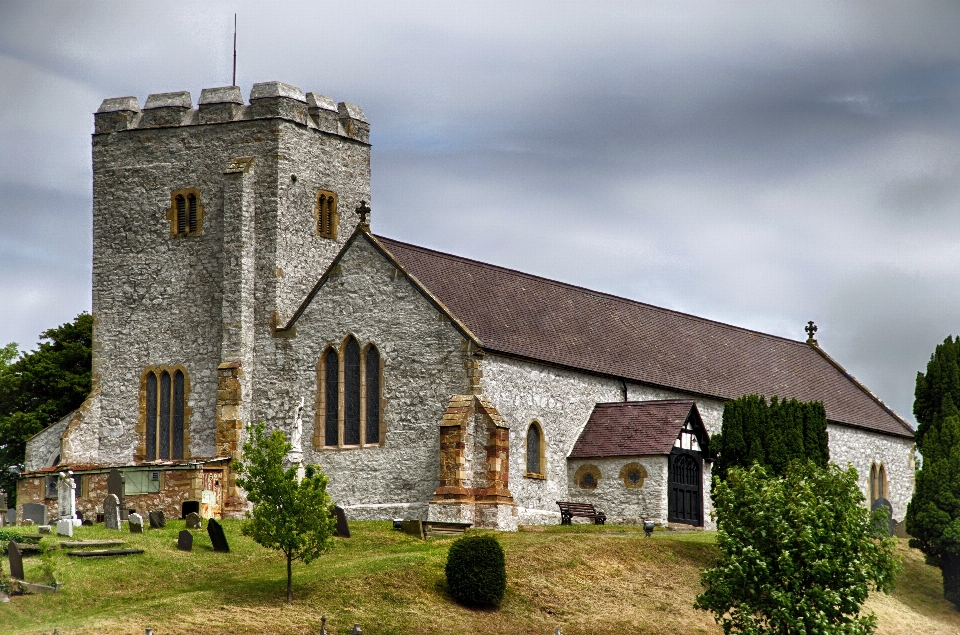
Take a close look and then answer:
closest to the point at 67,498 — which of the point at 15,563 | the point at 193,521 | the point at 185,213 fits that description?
the point at 193,521

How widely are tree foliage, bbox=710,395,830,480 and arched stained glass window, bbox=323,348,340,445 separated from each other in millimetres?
12293

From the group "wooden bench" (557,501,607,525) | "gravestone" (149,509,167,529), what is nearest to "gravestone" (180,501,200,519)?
"gravestone" (149,509,167,529)

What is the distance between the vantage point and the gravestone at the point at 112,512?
4741cm

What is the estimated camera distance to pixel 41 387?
219 feet

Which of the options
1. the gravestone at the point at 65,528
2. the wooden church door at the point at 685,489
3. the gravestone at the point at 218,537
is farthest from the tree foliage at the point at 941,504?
the gravestone at the point at 65,528

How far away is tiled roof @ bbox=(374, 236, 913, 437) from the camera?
53938 millimetres

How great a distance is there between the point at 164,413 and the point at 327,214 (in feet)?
29.5

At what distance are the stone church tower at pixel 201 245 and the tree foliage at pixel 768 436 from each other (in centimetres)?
1531

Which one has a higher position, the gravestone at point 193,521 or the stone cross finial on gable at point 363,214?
the stone cross finial on gable at point 363,214

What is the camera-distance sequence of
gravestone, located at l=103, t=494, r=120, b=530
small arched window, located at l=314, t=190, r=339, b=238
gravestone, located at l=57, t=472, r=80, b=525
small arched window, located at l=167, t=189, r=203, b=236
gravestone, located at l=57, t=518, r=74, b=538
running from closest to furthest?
gravestone, located at l=57, t=518, r=74, b=538
gravestone, located at l=103, t=494, r=120, b=530
gravestone, located at l=57, t=472, r=80, b=525
small arched window, located at l=167, t=189, r=203, b=236
small arched window, located at l=314, t=190, r=339, b=238

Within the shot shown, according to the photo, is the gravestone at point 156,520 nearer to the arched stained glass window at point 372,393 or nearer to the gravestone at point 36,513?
the gravestone at point 36,513

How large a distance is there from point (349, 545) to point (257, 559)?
2.95m

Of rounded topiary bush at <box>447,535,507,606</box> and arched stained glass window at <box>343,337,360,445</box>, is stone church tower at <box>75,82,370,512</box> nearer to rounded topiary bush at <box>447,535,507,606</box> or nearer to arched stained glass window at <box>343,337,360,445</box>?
arched stained glass window at <box>343,337,360,445</box>

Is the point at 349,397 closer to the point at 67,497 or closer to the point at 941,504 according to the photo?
the point at 67,497
